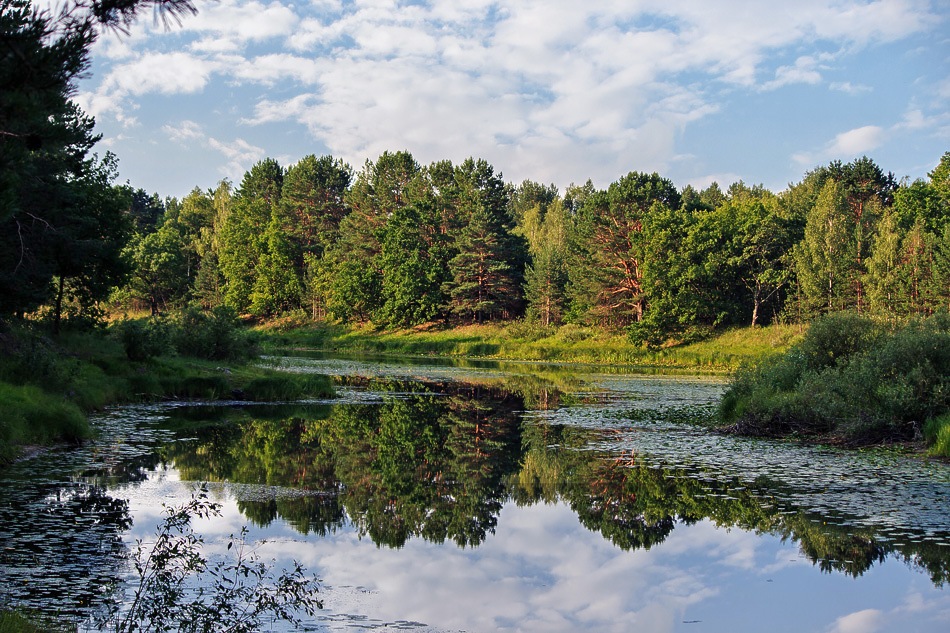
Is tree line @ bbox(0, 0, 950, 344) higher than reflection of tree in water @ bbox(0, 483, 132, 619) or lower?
higher

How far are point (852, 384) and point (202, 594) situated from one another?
1743 cm

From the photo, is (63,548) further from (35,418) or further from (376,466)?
(35,418)

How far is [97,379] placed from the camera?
26.0 metres

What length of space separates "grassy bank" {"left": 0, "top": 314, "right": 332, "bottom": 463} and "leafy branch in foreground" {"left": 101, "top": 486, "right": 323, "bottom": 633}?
8032 mm

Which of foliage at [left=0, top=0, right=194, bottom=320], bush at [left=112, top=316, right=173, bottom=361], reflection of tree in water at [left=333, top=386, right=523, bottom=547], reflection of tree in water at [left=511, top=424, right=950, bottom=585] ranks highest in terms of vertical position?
foliage at [left=0, top=0, right=194, bottom=320]

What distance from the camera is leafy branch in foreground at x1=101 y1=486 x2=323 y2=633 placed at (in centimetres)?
730

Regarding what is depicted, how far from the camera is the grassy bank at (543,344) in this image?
64188 millimetres

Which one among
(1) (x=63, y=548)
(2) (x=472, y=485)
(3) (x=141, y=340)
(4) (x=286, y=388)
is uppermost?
(3) (x=141, y=340)

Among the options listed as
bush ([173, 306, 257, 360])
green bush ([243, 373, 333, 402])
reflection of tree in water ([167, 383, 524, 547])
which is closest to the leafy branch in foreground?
reflection of tree in water ([167, 383, 524, 547])

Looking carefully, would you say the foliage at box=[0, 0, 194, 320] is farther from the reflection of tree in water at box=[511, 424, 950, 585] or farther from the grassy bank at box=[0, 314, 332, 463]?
the reflection of tree in water at box=[511, 424, 950, 585]

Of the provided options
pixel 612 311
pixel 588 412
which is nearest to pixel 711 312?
pixel 612 311

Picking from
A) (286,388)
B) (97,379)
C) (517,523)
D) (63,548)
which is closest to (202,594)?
(63,548)

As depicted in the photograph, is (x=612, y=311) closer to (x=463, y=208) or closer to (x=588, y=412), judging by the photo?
(x=463, y=208)

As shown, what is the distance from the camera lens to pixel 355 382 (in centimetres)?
4181
